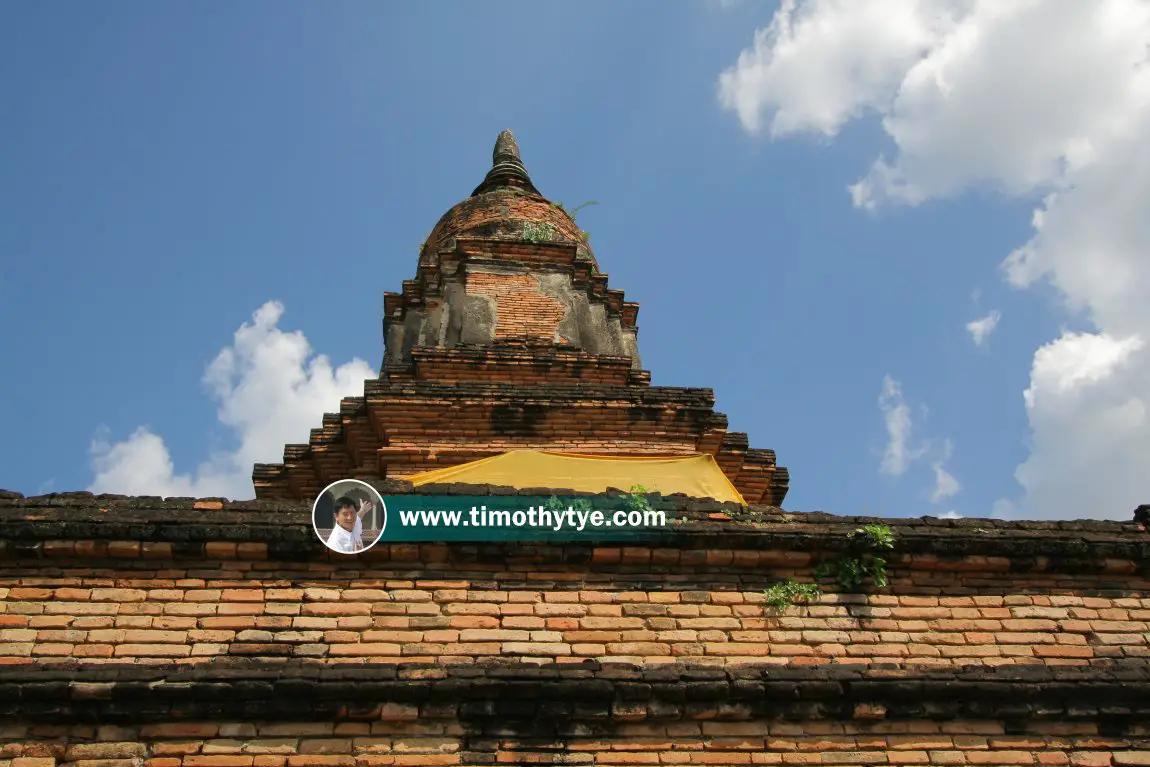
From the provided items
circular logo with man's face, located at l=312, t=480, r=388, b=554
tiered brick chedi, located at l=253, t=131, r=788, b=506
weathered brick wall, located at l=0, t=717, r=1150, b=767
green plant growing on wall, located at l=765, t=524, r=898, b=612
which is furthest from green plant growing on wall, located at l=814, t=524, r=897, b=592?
tiered brick chedi, located at l=253, t=131, r=788, b=506

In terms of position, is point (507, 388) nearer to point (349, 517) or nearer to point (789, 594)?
point (349, 517)

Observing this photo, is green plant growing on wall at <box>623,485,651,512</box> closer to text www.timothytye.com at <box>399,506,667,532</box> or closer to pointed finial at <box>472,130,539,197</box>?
text www.timothytye.com at <box>399,506,667,532</box>

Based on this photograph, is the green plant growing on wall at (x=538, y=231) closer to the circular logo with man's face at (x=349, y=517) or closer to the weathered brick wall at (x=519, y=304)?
the weathered brick wall at (x=519, y=304)

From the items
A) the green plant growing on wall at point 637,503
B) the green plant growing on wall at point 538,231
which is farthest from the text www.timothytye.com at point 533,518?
the green plant growing on wall at point 538,231

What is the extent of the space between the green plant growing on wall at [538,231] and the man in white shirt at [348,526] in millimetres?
8964

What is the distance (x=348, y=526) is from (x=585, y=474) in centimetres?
341

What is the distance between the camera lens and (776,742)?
19.5 feet

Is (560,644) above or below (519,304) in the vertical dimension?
below

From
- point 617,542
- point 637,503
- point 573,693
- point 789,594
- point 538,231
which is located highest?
point 538,231

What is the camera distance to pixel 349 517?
6625 mm

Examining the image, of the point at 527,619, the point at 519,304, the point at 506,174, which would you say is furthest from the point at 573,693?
the point at 506,174

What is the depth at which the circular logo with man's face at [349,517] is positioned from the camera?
6.50 meters

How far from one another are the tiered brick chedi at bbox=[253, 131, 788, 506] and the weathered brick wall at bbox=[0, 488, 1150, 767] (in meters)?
4.07

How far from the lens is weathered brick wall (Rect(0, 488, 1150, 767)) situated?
5.70 metres
